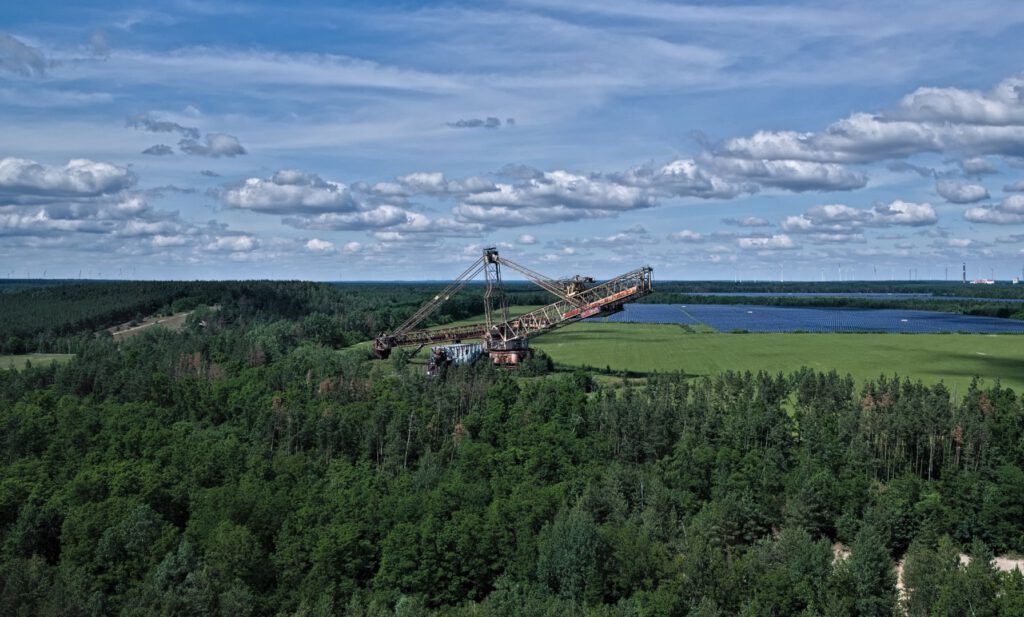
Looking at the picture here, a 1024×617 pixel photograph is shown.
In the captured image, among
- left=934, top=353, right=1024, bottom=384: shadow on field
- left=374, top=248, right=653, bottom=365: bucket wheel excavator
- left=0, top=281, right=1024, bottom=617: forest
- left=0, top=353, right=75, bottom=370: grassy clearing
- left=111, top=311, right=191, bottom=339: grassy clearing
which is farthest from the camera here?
left=111, top=311, right=191, bottom=339: grassy clearing

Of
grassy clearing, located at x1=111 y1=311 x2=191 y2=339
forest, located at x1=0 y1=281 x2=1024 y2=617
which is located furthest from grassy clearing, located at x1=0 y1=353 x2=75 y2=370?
forest, located at x1=0 y1=281 x2=1024 y2=617

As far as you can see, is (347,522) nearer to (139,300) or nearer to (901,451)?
(901,451)

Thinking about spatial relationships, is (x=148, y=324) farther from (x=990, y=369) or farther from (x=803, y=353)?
(x=990, y=369)

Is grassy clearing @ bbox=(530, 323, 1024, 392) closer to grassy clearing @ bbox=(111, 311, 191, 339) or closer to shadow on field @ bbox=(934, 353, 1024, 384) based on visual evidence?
shadow on field @ bbox=(934, 353, 1024, 384)

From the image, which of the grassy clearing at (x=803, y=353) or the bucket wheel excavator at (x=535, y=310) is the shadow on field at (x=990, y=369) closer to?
the grassy clearing at (x=803, y=353)

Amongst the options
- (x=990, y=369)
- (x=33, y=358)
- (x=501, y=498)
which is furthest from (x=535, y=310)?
(x=33, y=358)

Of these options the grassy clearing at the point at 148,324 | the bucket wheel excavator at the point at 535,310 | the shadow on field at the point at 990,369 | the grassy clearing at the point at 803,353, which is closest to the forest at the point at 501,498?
the bucket wheel excavator at the point at 535,310

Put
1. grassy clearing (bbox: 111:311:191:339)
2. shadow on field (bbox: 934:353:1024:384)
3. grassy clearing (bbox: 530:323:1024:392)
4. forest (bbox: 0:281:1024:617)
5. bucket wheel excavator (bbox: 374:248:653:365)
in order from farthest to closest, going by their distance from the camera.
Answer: grassy clearing (bbox: 111:311:191:339) → grassy clearing (bbox: 530:323:1024:392) → shadow on field (bbox: 934:353:1024:384) → bucket wheel excavator (bbox: 374:248:653:365) → forest (bbox: 0:281:1024:617)
